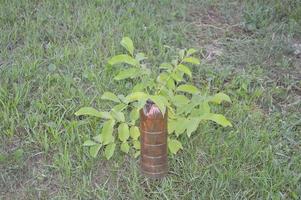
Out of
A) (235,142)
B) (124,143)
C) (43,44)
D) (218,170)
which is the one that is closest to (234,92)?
(235,142)

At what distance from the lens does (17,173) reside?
215cm

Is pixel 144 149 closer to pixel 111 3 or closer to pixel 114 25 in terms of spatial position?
pixel 114 25

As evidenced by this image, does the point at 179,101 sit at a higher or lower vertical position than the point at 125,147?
higher

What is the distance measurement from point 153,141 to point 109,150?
286mm

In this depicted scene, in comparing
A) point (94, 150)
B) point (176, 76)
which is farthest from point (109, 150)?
point (176, 76)

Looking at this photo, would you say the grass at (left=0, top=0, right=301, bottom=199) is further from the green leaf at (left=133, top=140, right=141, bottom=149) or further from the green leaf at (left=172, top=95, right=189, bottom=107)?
the green leaf at (left=172, top=95, right=189, bottom=107)

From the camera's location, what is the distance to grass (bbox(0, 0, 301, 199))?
2.12 m

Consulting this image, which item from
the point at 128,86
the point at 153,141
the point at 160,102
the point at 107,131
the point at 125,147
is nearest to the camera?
the point at 160,102

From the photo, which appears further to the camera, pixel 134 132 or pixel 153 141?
pixel 134 132

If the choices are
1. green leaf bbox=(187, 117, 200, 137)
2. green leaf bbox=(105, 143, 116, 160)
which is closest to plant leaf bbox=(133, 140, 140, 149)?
green leaf bbox=(105, 143, 116, 160)

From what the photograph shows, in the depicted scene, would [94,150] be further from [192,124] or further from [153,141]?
[192,124]

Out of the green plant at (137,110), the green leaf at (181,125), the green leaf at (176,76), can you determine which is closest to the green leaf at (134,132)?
the green plant at (137,110)

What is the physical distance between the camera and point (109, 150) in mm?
2141

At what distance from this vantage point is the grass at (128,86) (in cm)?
212
